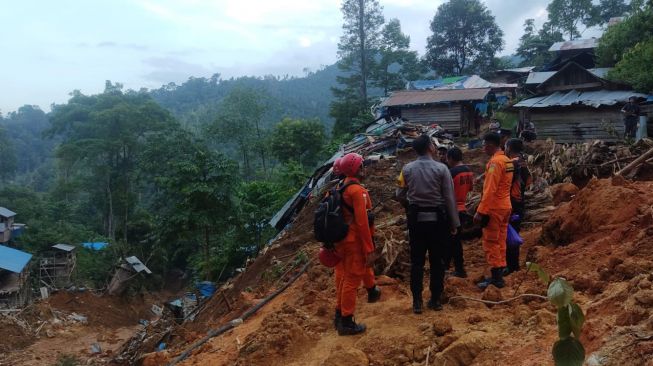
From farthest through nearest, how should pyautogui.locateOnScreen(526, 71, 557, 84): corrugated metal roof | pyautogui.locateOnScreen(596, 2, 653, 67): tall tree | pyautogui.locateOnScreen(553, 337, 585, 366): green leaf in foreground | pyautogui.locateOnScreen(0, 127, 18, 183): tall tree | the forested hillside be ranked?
the forested hillside < pyautogui.locateOnScreen(0, 127, 18, 183): tall tree < pyautogui.locateOnScreen(526, 71, 557, 84): corrugated metal roof < pyautogui.locateOnScreen(596, 2, 653, 67): tall tree < pyautogui.locateOnScreen(553, 337, 585, 366): green leaf in foreground

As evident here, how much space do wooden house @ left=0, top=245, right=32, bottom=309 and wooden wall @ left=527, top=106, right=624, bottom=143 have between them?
23.4 metres

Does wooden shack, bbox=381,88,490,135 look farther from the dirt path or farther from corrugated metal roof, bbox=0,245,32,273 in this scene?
corrugated metal roof, bbox=0,245,32,273

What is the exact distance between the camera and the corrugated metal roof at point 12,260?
71.5 feet

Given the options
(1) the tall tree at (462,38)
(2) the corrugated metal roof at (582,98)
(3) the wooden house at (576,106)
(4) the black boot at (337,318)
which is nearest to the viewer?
(4) the black boot at (337,318)

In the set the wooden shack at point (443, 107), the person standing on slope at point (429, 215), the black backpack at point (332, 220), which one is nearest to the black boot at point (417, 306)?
the person standing on slope at point (429, 215)

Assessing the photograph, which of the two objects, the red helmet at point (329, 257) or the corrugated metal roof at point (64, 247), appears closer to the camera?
the red helmet at point (329, 257)

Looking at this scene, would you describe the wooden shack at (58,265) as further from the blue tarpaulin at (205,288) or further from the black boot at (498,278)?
the black boot at (498,278)

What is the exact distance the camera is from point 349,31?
3572cm

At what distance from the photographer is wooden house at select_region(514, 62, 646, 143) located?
18469 mm

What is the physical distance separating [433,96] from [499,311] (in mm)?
20341

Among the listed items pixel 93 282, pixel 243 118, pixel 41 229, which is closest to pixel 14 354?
pixel 93 282

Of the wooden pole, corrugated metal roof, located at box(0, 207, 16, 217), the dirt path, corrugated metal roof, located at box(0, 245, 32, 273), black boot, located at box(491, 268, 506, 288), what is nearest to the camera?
black boot, located at box(491, 268, 506, 288)

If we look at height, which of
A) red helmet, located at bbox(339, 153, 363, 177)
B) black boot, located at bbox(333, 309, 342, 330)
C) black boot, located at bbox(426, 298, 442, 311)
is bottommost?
black boot, located at bbox(333, 309, 342, 330)

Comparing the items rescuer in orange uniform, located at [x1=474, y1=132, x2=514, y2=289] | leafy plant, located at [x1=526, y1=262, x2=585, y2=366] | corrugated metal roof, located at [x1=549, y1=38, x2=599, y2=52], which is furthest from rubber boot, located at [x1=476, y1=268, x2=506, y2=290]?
corrugated metal roof, located at [x1=549, y1=38, x2=599, y2=52]
